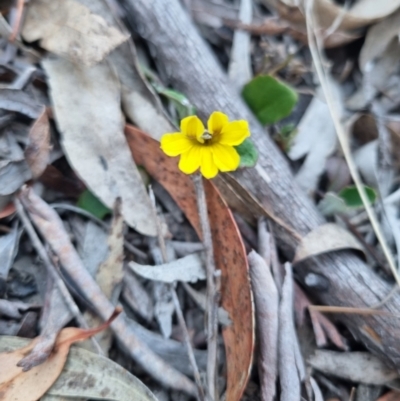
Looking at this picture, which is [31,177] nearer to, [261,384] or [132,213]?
[132,213]

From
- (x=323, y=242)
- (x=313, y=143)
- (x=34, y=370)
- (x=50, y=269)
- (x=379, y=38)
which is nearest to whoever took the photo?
(x=34, y=370)

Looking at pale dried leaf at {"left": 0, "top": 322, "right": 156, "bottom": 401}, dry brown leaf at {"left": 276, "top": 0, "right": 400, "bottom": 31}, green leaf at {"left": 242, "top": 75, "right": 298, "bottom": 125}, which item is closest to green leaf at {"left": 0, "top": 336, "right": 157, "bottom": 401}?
pale dried leaf at {"left": 0, "top": 322, "right": 156, "bottom": 401}

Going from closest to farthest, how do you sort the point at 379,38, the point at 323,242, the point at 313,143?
the point at 323,242
the point at 313,143
the point at 379,38

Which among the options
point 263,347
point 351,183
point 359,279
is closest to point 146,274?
point 263,347

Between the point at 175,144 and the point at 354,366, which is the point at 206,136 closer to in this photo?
the point at 175,144

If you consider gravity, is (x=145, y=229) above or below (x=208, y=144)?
below

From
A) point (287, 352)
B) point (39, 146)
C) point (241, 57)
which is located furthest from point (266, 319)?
point (241, 57)

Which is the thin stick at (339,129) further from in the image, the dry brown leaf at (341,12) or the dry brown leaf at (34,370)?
the dry brown leaf at (34,370)
